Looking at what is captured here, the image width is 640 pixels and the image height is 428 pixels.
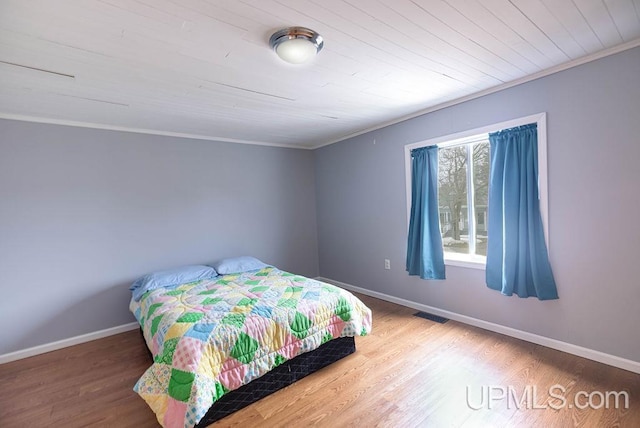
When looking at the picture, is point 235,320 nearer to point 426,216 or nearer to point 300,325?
point 300,325

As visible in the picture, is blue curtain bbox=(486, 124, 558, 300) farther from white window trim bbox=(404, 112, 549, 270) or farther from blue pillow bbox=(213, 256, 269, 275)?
blue pillow bbox=(213, 256, 269, 275)

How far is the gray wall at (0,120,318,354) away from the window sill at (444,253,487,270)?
2466 mm

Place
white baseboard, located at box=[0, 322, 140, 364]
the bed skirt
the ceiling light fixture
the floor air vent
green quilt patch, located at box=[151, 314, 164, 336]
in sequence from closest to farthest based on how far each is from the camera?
the ceiling light fixture < the bed skirt < green quilt patch, located at box=[151, 314, 164, 336] < white baseboard, located at box=[0, 322, 140, 364] < the floor air vent

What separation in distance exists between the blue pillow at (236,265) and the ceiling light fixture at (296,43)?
246 cm

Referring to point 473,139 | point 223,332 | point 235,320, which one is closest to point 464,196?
point 473,139

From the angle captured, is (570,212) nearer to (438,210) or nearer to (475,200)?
(475,200)

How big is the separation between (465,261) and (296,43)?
257 centimetres

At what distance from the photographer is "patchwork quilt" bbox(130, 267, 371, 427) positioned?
1718 mm

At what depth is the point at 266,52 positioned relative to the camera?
6.00ft

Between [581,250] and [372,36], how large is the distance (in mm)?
2250

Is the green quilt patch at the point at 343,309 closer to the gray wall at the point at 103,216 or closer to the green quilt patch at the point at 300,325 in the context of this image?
the green quilt patch at the point at 300,325

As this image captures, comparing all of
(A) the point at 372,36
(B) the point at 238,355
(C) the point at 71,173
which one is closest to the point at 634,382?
(B) the point at 238,355

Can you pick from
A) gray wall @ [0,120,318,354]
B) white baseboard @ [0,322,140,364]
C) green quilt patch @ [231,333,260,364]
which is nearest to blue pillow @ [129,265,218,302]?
gray wall @ [0,120,318,354]

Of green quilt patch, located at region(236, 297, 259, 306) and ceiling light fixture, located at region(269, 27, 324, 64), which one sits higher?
ceiling light fixture, located at region(269, 27, 324, 64)
